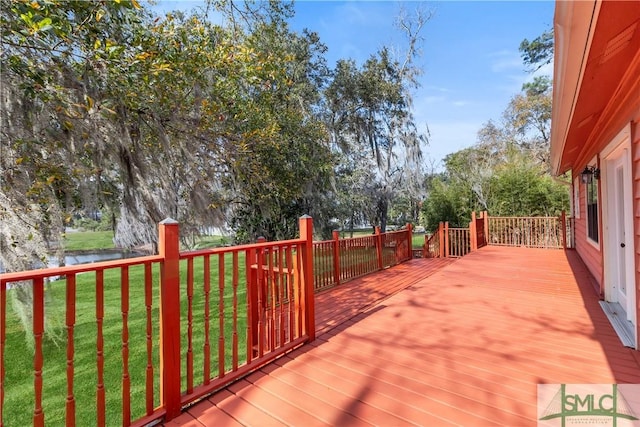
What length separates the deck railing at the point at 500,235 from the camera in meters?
9.16

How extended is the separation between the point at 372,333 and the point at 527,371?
128 cm

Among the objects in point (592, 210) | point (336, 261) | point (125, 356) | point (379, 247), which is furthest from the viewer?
point (379, 247)

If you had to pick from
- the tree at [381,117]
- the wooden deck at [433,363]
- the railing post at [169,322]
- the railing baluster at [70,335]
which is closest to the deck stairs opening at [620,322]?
the wooden deck at [433,363]

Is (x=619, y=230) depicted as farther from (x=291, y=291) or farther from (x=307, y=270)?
(x=291, y=291)

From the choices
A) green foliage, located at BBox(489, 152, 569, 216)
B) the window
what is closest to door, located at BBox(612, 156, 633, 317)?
the window

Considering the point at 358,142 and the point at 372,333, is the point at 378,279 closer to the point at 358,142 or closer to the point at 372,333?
the point at 372,333

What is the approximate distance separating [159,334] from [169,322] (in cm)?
27

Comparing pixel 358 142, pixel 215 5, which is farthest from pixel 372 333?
pixel 358 142

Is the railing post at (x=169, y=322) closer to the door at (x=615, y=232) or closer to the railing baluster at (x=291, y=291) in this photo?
the railing baluster at (x=291, y=291)

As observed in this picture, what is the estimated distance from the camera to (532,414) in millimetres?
1767

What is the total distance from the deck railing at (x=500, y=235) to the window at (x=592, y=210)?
11.7 feet

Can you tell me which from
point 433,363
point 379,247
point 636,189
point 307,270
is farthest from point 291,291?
point 379,247
